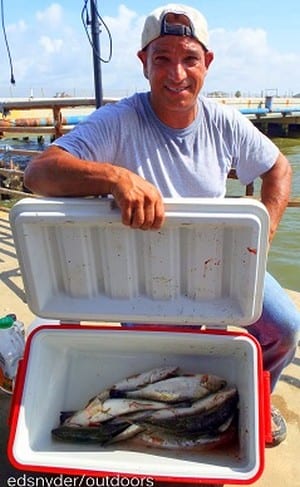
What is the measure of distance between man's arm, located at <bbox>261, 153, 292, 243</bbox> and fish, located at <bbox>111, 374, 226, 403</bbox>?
78 centimetres

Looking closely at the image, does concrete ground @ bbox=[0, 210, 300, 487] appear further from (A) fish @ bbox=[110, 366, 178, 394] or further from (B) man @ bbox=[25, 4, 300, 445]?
(A) fish @ bbox=[110, 366, 178, 394]

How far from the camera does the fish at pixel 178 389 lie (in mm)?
1880

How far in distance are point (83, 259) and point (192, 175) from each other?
615 mm

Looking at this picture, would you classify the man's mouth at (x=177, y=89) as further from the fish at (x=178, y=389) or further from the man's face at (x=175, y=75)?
the fish at (x=178, y=389)

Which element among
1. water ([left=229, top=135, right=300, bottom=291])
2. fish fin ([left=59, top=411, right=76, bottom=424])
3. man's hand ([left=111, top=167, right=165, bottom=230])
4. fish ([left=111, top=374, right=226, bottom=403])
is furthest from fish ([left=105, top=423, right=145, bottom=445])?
water ([left=229, top=135, right=300, bottom=291])

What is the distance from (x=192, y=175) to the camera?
201 centimetres

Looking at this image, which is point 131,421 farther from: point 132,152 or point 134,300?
point 132,152

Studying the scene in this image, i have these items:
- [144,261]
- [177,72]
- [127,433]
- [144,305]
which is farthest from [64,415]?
[177,72]

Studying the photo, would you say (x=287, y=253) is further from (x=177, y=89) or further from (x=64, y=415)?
(x=64, y=415)

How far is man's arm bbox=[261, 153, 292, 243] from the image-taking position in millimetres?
2133

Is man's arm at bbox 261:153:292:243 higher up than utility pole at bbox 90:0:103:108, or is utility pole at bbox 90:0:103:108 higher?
→ utility pole at bbox 90:0:103:108

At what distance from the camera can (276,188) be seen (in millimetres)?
2150

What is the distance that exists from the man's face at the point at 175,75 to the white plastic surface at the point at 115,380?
93 centimetres

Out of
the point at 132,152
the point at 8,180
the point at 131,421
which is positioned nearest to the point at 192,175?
the point at 132,152
